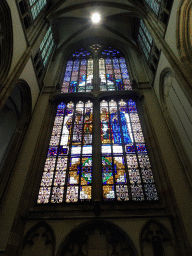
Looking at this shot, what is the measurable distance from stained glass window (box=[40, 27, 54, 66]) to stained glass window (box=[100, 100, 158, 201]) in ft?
13.8

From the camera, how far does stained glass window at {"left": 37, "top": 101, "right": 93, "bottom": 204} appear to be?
6055 millimetres

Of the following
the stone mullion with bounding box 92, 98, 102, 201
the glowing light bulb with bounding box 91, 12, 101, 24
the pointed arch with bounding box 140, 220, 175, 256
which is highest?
the glowing light bulb with bounding box 91, 12, 101, 24

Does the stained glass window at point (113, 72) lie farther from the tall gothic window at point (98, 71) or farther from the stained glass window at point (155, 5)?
the stained glass window at point (155, 5)

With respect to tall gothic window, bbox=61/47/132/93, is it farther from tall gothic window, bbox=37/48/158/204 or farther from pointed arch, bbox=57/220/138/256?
pointed arch, bbox=57/220/138/256

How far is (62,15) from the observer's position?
11.1 metres

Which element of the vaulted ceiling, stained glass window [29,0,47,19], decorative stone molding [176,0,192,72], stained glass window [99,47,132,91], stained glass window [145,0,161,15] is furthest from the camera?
the vaulted ceiling

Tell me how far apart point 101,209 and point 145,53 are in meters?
8.94

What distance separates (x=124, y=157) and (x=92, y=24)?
10.3m

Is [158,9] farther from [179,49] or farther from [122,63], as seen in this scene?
[122,63]

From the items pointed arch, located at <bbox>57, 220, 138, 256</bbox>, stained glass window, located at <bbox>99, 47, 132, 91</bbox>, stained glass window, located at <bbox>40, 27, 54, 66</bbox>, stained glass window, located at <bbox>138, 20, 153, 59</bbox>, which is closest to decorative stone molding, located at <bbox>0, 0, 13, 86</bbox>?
stained glass window, located at <bbox>40, 27, 54, 66</bbox>

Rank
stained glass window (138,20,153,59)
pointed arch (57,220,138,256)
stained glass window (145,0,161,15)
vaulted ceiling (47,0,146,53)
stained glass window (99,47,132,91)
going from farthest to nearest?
vaulted ceiling (47,0,146,53) < stained glass window (99,47,132,91) < stained glass window (138,20,153,59) < stained glass window (145,0,161,15) < pointed arch (57,220,138,256)

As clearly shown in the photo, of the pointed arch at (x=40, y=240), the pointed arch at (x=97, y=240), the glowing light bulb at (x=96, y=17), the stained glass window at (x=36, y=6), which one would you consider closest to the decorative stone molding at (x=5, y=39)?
the stained glass window at (x=36, y=6)

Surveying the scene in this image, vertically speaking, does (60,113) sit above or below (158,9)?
below

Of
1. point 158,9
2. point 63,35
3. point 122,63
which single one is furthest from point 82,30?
point 158,9
